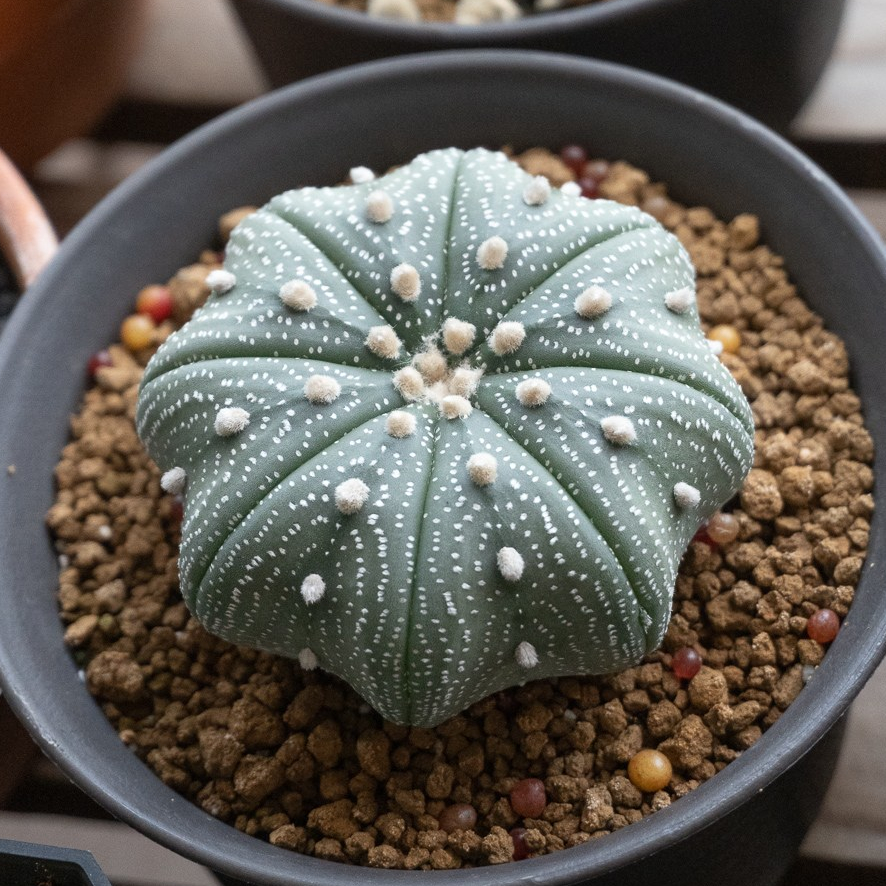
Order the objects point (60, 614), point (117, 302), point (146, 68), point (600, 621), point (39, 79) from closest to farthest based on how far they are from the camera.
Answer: point (600, 621) → point (60, 614) → point (117, 302) → point (39, 79) → point (146, 68)


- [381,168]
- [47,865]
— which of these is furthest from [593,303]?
[47,865]

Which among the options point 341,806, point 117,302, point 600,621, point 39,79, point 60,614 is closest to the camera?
point 600,621

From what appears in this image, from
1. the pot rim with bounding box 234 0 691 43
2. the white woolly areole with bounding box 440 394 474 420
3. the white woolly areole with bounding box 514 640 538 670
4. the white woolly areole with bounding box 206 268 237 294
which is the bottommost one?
the white woolly areole with bounding box 514 640 538 670

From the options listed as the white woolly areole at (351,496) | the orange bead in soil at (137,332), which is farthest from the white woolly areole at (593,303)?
the orange bead in soil at (137,332)

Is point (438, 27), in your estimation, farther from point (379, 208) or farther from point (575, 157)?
point (379, 208)

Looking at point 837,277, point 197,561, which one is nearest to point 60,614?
point 197,561

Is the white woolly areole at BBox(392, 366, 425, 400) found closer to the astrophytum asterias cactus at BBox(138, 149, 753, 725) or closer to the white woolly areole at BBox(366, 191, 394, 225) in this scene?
the astrophytum asterias cactus at BBox(138, 149, 753, 725)

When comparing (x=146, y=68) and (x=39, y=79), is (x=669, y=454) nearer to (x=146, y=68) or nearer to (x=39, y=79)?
(x=39, y=79)

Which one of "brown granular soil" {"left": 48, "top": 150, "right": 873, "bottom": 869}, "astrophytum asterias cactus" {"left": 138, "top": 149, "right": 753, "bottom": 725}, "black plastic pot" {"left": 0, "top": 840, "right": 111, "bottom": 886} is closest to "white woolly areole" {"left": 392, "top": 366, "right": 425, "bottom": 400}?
"astrophytum asterias cactus" {"left": 138, "top": 149, "right": 753, "bottom": 725}
